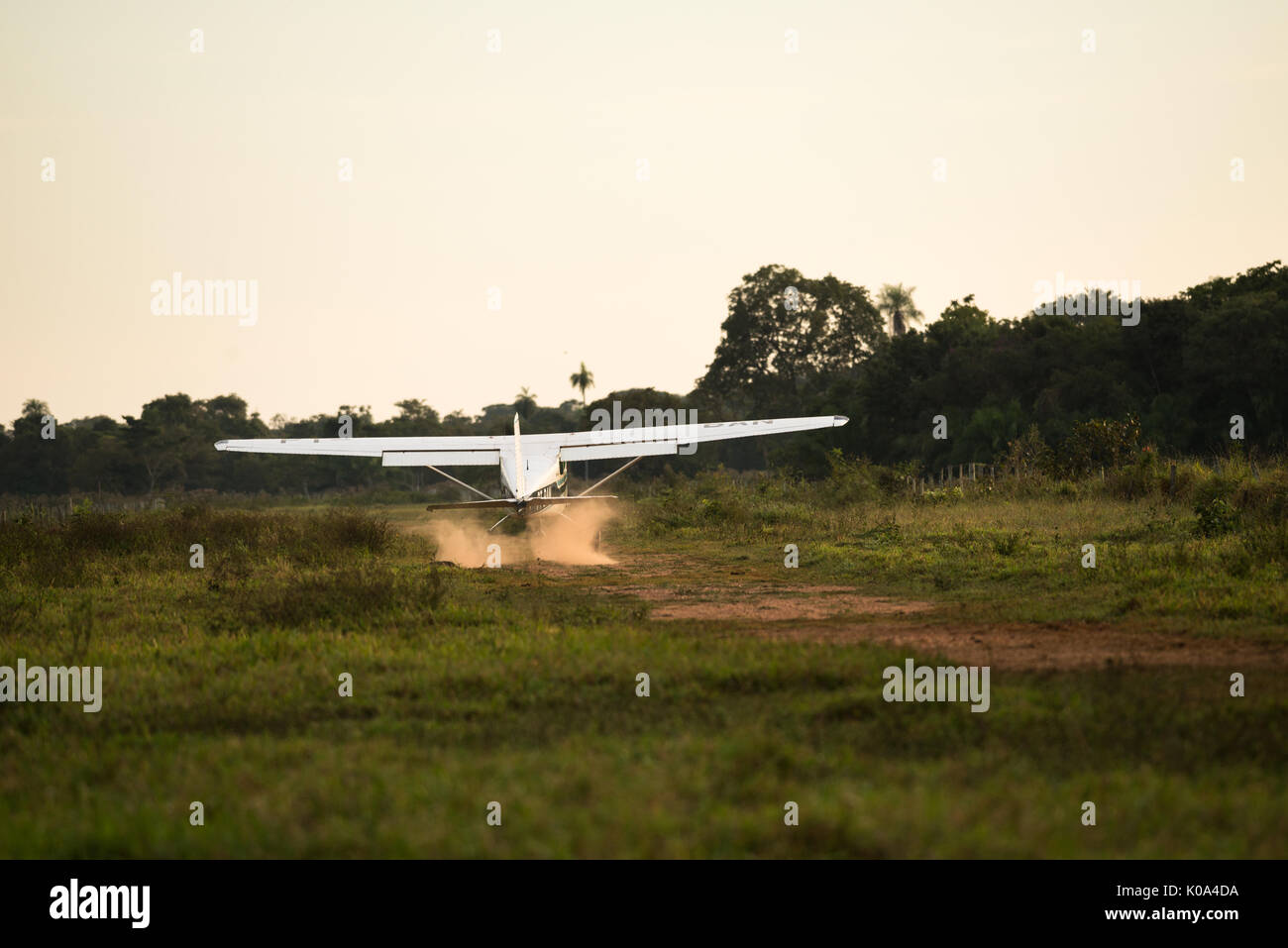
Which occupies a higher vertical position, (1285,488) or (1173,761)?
(1285,488)

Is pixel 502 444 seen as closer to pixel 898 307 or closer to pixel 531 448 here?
pixel 531 448

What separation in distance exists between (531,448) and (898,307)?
55.2 metres

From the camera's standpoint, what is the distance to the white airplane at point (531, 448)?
74.0 ft

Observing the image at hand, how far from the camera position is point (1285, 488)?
17094 mm

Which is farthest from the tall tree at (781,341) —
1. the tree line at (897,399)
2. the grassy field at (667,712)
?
the grassy field at (667,712)

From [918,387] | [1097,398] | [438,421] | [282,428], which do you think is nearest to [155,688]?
[1097,398]

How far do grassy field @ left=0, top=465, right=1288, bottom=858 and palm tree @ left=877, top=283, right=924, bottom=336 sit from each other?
60.6 metres

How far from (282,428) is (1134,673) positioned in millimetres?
78381

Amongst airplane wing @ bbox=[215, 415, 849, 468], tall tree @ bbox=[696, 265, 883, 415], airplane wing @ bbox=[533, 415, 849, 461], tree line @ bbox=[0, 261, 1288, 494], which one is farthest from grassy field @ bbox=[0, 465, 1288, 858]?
tall tree @ bbox=[696, 265, 883, 415]

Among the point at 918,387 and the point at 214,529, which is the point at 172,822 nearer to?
the point at 214,529

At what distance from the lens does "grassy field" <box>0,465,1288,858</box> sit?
4.60 m

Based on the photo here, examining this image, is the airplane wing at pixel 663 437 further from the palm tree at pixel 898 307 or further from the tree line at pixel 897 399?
the palm tree at pixel 898 307

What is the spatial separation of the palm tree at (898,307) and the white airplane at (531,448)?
52107mm

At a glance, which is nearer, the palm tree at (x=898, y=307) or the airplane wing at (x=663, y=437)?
the airplane wing at (x=663, y=437)
